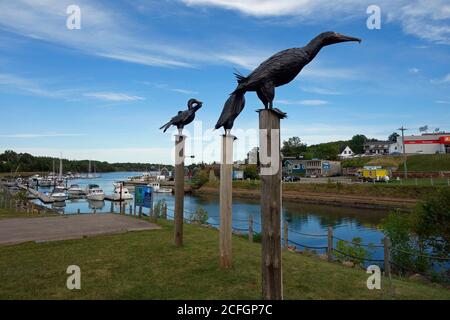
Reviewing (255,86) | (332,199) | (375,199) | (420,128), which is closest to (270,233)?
(255,86)

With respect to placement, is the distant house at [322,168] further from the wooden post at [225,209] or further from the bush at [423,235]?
the wooden post at [225,209]

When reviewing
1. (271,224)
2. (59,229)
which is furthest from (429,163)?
(271,224)

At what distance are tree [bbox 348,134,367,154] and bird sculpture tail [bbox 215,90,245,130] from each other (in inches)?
3938

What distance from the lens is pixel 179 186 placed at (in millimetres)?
8953

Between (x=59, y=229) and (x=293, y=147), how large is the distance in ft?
252

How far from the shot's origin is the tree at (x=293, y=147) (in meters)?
81.0

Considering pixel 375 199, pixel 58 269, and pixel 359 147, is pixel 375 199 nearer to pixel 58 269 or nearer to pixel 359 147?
pixel 58 269

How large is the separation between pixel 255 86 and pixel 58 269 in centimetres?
538

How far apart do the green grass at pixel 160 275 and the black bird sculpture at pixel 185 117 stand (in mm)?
3361

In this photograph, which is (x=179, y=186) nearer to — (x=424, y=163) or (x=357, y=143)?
(x=424, y=163)

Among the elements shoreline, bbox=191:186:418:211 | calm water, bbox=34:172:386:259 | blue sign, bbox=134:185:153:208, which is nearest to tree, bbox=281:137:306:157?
shoreline, bbox=191:186:418:211

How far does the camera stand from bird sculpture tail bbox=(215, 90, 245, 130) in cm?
662
